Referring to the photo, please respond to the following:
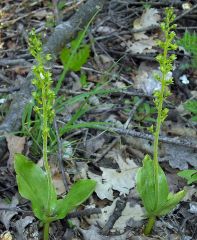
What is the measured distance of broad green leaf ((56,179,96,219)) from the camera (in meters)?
2.28

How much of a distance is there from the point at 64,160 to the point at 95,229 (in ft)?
1.80

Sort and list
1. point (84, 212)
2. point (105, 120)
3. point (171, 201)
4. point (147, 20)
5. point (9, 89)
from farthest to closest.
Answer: point (147, 20)
point (9, 89)
point (105, 120)
point (84, 212)
point (171, 201)

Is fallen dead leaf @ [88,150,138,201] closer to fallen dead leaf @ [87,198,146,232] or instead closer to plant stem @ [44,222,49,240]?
fallen dead leaf @ [87,198,146,232]

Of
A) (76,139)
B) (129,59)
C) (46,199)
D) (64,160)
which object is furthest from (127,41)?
(46,199)

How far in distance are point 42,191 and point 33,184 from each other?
6 centimetres

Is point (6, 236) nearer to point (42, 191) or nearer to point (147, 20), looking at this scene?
point (42, 191)

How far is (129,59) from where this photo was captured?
12.5ft

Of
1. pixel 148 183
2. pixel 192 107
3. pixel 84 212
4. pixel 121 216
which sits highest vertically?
pixel 148 183

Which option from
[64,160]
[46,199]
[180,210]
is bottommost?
[180,210]

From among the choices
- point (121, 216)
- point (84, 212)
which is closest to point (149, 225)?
point (121, 216)

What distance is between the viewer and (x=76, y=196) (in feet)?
7.52

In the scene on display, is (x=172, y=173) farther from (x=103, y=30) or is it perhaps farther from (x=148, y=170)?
(x=103, y=30)

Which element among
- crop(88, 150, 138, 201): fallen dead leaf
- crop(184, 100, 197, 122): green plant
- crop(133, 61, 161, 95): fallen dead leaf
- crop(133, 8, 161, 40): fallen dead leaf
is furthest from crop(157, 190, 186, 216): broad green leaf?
crop(133, 8, 161, 40): fallen dead leaf

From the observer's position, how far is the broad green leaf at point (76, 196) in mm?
2275
